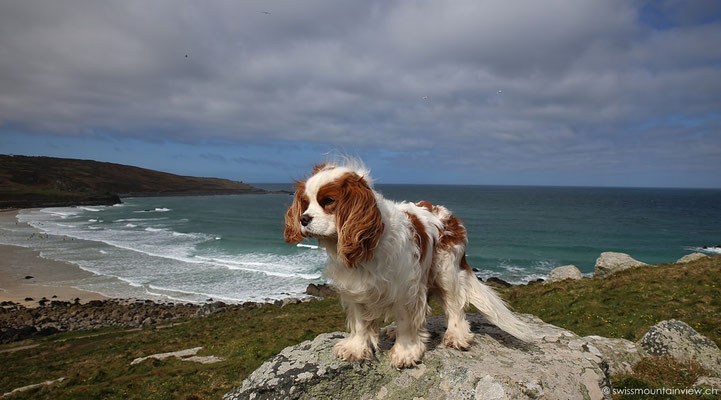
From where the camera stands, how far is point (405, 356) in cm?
451

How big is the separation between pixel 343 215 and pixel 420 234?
1.17 meters

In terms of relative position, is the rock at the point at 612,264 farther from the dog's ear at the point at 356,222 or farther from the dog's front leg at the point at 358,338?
the dog's ear at the point at 356,222

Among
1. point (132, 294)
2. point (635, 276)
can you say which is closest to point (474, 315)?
point (635, 276)

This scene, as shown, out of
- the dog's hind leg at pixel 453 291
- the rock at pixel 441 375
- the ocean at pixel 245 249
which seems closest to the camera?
the rock at pixel 441 375

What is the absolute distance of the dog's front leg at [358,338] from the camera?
181 inches

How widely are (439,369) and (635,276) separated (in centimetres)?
1646

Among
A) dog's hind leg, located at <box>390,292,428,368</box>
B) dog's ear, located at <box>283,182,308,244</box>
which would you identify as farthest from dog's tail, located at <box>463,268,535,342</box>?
dog's ear, located at <box>283,182,308,244</box>

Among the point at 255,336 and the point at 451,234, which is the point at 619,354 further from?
the point at 255,336

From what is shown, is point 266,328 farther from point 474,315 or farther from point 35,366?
point 474,315

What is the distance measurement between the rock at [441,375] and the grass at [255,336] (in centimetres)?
232

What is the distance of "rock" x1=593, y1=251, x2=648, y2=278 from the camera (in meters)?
20.7

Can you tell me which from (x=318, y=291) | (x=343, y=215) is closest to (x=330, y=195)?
(x=343, y=215)

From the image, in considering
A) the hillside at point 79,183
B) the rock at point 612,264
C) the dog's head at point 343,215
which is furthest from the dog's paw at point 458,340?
the hillside at point 79,183

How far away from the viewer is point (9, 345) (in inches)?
717
